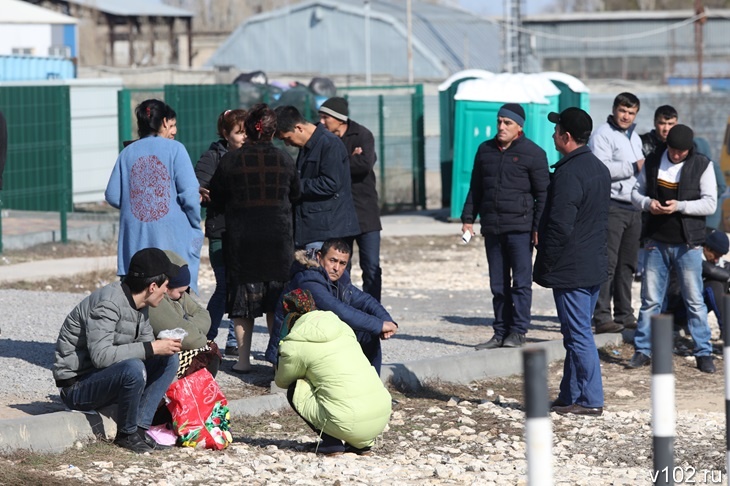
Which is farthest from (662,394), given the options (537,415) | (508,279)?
(508,279)

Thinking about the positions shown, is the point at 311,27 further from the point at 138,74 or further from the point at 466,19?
the point at 138,74

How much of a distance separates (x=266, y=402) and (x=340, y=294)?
2.98 feet

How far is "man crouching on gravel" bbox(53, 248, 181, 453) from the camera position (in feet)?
21.5

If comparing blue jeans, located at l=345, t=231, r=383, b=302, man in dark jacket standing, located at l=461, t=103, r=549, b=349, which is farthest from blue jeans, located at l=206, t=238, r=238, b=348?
man in dark jacket standing, located at l=461, t=103, r=549, b=349

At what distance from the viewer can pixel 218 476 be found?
20.9 feet

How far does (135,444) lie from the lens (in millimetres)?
6723

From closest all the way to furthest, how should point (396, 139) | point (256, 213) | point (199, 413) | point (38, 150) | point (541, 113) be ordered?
point (199, 413) → point (256, 213) → point (38, 150) → point (541, 113) → point (396, 139)

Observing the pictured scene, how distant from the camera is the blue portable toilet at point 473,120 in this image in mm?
20781

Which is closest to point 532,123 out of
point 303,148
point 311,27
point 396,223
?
point 396,223

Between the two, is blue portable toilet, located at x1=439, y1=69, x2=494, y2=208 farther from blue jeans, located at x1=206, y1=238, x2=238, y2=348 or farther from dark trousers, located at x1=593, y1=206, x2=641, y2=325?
blue jeans, located at x1=206, y1=238, x2=238, y2=348

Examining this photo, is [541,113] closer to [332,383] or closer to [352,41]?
[332,383]

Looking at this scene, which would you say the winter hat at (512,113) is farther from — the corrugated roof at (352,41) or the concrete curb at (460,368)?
the corrugated roof at (352,41)

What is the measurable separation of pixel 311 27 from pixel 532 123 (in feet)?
121

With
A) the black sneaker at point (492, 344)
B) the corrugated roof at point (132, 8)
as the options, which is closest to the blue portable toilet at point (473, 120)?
the black sneaker at point (492, 344)
